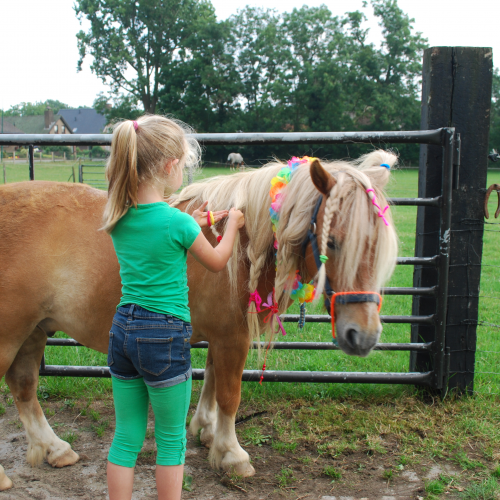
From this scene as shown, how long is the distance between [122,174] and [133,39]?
4936cm

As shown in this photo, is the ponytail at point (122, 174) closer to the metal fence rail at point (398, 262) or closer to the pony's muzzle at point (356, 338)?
the pony's muzzle at point (356, 338)

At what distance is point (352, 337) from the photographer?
1717 millimetres

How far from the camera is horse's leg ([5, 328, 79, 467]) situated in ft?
8.45

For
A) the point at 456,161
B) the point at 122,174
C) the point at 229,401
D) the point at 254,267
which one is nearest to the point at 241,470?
the point at 229,401

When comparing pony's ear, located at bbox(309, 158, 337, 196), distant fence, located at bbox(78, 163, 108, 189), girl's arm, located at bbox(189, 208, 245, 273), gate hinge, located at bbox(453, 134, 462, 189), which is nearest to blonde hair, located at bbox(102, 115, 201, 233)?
girl's arm, located at bbox(189, 208, 245, 273)

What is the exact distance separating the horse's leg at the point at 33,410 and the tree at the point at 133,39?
1741 inches

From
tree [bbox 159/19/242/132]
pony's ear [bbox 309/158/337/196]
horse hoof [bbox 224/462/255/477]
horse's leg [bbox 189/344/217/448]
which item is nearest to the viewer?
pony's ear [bbox 309/158/337/196]

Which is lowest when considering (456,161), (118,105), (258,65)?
(456,161)

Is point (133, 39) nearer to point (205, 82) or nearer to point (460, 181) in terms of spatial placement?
point (205, 82)

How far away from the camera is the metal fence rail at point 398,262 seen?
9.27 feet

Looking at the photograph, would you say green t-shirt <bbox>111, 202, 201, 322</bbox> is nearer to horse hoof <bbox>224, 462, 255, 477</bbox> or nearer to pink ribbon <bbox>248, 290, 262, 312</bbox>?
pink ribbon <bbox>248, 290, 262, 312</bbox>

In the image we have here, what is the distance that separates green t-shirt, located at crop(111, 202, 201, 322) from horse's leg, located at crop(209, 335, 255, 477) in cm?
60

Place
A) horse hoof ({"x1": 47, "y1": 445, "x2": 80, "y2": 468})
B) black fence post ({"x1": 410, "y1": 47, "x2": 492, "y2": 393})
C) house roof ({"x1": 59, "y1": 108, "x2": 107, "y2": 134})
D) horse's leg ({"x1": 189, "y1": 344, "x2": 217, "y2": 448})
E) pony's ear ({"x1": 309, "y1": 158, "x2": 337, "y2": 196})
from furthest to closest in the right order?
house roof ({"x1": 59, "y1": 108, "x2": 107, "y2": 134}), black fence post ({"x1": 410, "y1": 47, "x2": 492, "y2": 393}), horse's leg ({"x1": 189, "y1": 344, "x2": 217, "y2": 448}), horse hoof ({"x1": 47, "y1": 445, "x2": 80, "y2": 468}), pony's ear ({"x1": 309, "y1": 158, "x2": 337, "y2": 196})

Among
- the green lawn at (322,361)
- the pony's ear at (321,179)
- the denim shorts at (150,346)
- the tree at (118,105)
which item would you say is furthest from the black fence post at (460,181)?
the tree at (118,105)
